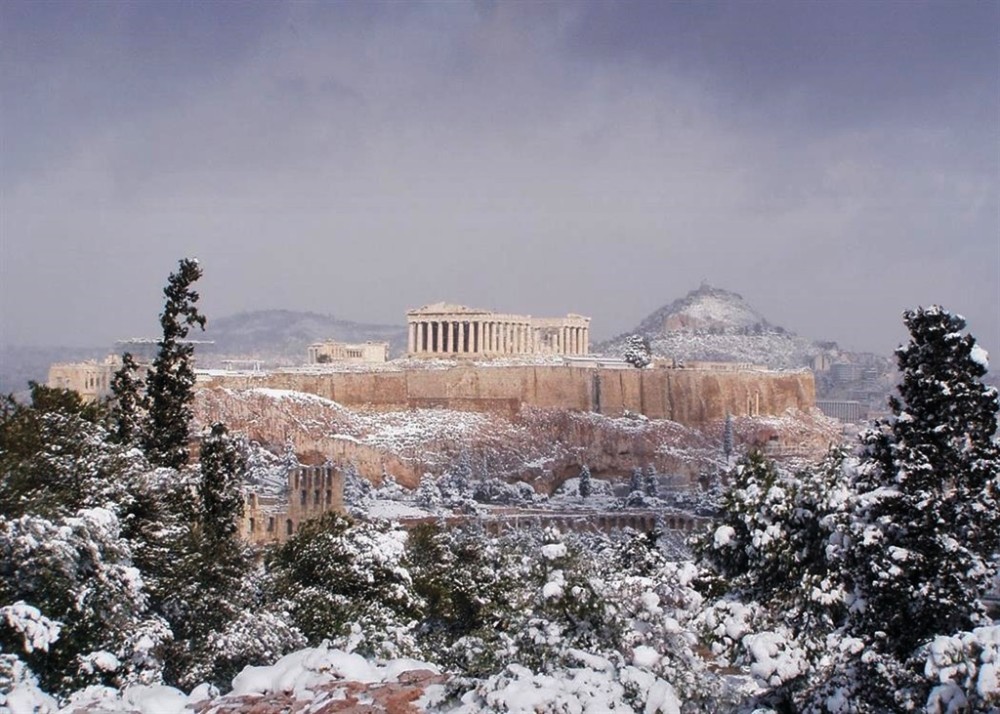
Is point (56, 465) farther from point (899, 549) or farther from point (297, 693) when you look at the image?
point (899, 549)

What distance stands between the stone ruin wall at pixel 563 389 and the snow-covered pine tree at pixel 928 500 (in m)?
59.9

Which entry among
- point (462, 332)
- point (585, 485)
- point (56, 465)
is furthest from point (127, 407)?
point (462, 332)

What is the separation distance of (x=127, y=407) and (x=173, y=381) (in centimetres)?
102

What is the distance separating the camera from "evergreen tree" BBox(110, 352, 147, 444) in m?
20.2

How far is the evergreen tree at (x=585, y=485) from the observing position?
68.6 meters

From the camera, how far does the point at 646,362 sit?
285 ft

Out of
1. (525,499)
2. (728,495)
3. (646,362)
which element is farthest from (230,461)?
(646,362)

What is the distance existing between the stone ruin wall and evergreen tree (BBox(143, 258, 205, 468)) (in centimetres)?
4766

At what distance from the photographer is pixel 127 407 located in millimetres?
20828

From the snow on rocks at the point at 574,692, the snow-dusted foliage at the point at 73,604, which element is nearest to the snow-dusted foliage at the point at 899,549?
the snow on rocks at the point at 574,692

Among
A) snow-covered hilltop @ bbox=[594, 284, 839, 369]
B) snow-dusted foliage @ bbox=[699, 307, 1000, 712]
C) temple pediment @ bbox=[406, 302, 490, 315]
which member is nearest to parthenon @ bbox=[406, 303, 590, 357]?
temple pediment @ bbox=[406, 302, 490, 315]

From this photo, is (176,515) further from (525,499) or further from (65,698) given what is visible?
(525,499)

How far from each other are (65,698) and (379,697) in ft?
11.8

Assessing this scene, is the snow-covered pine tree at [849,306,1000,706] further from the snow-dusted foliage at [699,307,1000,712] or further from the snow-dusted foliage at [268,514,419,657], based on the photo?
the snow-dusted foliage at [268,514,419,657]
